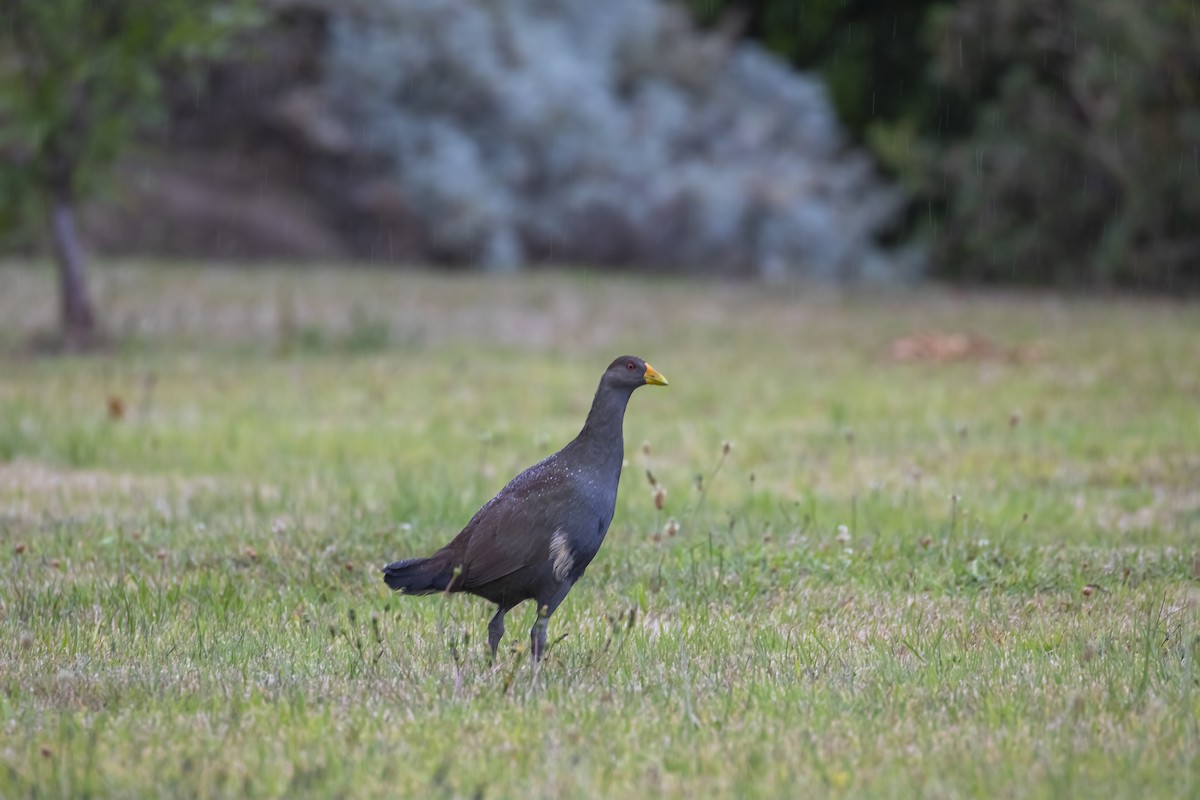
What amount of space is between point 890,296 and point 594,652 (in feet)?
50.3

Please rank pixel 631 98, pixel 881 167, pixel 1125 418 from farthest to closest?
pixel 881 167, pixel 631 98, pixel 1125 418

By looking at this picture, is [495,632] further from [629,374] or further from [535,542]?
[629,374]

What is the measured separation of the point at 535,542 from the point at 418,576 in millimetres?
374

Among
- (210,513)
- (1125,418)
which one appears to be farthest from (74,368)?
(1125,418)

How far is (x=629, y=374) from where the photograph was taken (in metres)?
4.95

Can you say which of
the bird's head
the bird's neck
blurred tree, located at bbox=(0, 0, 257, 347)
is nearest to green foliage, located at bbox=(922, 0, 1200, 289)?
blurred tree, located at bbox=(0, 0, 257, 347)

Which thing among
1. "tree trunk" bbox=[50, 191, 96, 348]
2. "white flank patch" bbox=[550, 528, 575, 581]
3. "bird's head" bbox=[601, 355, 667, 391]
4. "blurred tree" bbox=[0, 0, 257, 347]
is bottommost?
"tree trunk" bbox=[50, 191, 96, 348]

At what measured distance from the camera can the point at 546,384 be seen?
446 inches

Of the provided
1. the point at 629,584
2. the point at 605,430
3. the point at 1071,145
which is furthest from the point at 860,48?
the point at 605,430

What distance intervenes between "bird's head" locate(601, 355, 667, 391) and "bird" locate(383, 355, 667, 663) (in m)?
0.19

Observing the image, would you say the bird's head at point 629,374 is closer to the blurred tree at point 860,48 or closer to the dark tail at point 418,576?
the dark tail at point 418,576

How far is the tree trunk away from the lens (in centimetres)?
1226

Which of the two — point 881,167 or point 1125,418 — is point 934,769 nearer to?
point 1125,418

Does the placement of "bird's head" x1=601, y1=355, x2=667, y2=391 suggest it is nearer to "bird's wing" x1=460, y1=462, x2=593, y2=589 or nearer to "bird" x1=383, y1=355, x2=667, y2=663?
"bird" x1=383, y1=355, x2=667, y2=663
